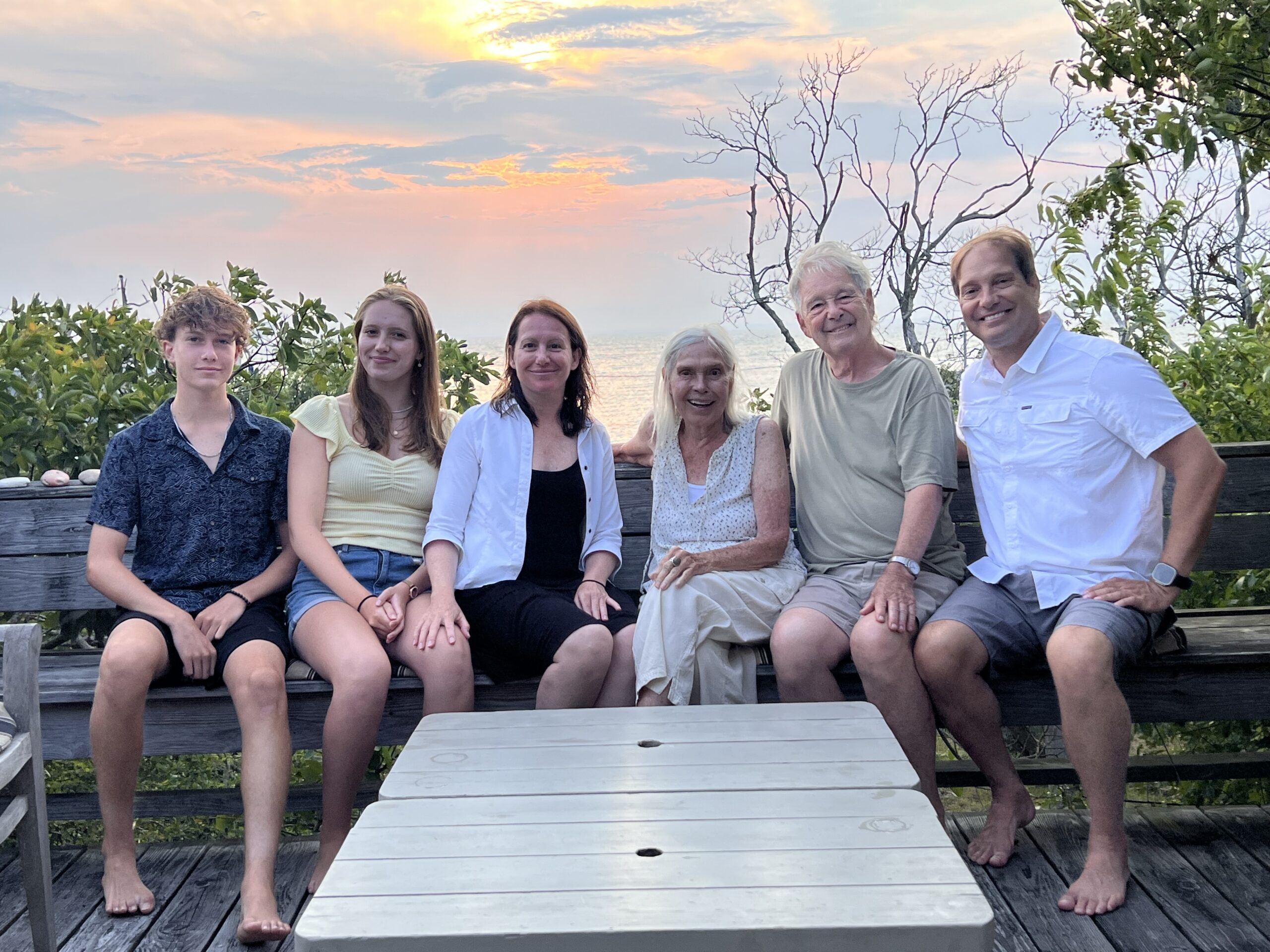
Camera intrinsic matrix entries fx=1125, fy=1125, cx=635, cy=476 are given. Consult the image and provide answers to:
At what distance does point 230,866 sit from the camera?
2.96 metres

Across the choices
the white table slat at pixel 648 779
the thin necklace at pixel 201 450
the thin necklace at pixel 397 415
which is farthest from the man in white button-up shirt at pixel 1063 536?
the thin necklace at pixel 201 450

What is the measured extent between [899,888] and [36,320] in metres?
3.54

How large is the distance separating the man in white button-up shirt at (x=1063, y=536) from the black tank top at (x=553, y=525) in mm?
982

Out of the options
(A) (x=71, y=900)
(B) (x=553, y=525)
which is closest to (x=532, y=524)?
(B) (x=553, y=525)

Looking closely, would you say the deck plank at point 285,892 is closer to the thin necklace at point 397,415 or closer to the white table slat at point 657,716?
the white table slat at point 657,716

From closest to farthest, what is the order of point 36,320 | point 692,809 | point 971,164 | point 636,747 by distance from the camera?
point 692,809
point 636,747
point 36,320
point 971,164

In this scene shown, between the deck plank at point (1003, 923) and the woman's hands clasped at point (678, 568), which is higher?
the woman's hands clasped at point (678, 568)

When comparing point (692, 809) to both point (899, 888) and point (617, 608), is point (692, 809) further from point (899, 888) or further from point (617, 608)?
point (617, 608)

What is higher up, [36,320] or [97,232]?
[97,232]

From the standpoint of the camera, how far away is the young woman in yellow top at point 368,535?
2.64 m

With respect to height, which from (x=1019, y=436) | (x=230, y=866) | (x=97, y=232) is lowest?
(x=230, y=866)

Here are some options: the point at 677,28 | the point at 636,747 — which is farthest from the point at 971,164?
the point at 636,747

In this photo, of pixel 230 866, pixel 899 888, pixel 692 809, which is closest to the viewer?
pixel 899 888

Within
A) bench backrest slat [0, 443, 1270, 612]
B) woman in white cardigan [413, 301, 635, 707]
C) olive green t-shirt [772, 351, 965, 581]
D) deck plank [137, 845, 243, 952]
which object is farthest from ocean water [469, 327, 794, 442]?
deck plank [137, 845, 243, 952]
